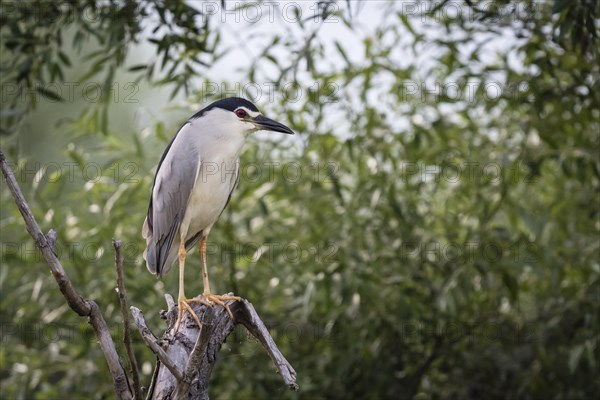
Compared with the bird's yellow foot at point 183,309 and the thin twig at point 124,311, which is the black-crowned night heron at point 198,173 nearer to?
the bird's yellow foot at point 183,309

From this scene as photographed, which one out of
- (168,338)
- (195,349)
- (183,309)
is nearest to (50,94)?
(183,309)

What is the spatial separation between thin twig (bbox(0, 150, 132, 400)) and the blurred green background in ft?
5.51

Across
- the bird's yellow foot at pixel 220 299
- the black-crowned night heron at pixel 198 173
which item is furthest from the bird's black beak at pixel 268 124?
the bird's yellow foot at pixel 220 299

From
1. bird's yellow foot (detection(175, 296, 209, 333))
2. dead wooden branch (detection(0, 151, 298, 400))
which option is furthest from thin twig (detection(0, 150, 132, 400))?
bird's yellow foot (detection(175, 296, 209, 333))

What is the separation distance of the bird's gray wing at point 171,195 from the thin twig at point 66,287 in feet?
3.05

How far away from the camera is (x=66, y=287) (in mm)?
1879

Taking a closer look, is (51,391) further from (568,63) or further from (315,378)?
(568,63)

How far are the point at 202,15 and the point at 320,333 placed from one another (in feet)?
5.43

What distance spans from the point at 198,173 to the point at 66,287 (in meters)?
1.12

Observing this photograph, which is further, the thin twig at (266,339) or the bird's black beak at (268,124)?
the bird's black beak at (268,124)

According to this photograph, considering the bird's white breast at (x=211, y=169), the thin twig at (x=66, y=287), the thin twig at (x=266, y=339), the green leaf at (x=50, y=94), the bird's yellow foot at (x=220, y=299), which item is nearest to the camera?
the thin twig at (x=66, y=287)

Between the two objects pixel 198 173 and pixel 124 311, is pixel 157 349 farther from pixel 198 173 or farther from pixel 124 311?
pixel 198 173

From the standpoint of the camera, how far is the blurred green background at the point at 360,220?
3809 millimetres

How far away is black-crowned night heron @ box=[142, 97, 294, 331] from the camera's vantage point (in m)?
2.95
